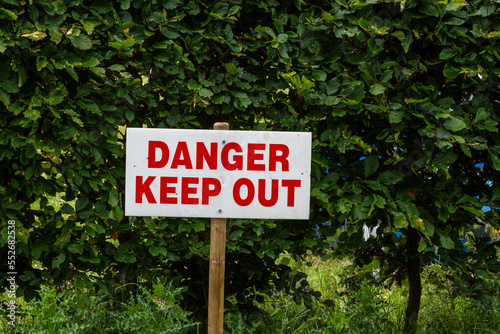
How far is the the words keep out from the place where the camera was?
7.03 feet

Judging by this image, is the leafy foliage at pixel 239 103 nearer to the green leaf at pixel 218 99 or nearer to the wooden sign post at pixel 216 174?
the green leaf at pixel 218 99

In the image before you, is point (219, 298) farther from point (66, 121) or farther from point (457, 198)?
point (457, 198)

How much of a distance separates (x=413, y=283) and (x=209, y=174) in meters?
1.94

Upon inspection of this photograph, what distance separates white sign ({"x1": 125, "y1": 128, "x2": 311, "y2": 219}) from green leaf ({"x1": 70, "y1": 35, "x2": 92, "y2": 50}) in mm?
735

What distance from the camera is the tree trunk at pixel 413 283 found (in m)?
3.44

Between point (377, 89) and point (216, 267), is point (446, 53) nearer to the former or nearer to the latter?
point (377, 89)

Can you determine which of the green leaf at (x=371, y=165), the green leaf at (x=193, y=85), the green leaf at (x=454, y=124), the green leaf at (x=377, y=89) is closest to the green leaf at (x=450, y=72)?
the green leaf at (x=454, y=124)

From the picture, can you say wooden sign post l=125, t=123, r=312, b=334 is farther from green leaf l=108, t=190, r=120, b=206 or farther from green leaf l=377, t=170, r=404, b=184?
green leaf l=377, t=170, r=404, b=184

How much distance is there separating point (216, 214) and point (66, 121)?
3.70ft

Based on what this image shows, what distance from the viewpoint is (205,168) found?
2.14 m

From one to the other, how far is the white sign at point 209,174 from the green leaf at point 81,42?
735 mm

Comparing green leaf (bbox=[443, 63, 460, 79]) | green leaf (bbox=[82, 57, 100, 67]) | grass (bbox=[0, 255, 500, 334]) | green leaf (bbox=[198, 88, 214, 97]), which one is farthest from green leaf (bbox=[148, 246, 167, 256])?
green leaf (bbox=[443, 63, 460, 79])

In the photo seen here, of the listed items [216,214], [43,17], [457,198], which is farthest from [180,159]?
[457,198]

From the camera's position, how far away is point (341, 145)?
2865 millimetres
